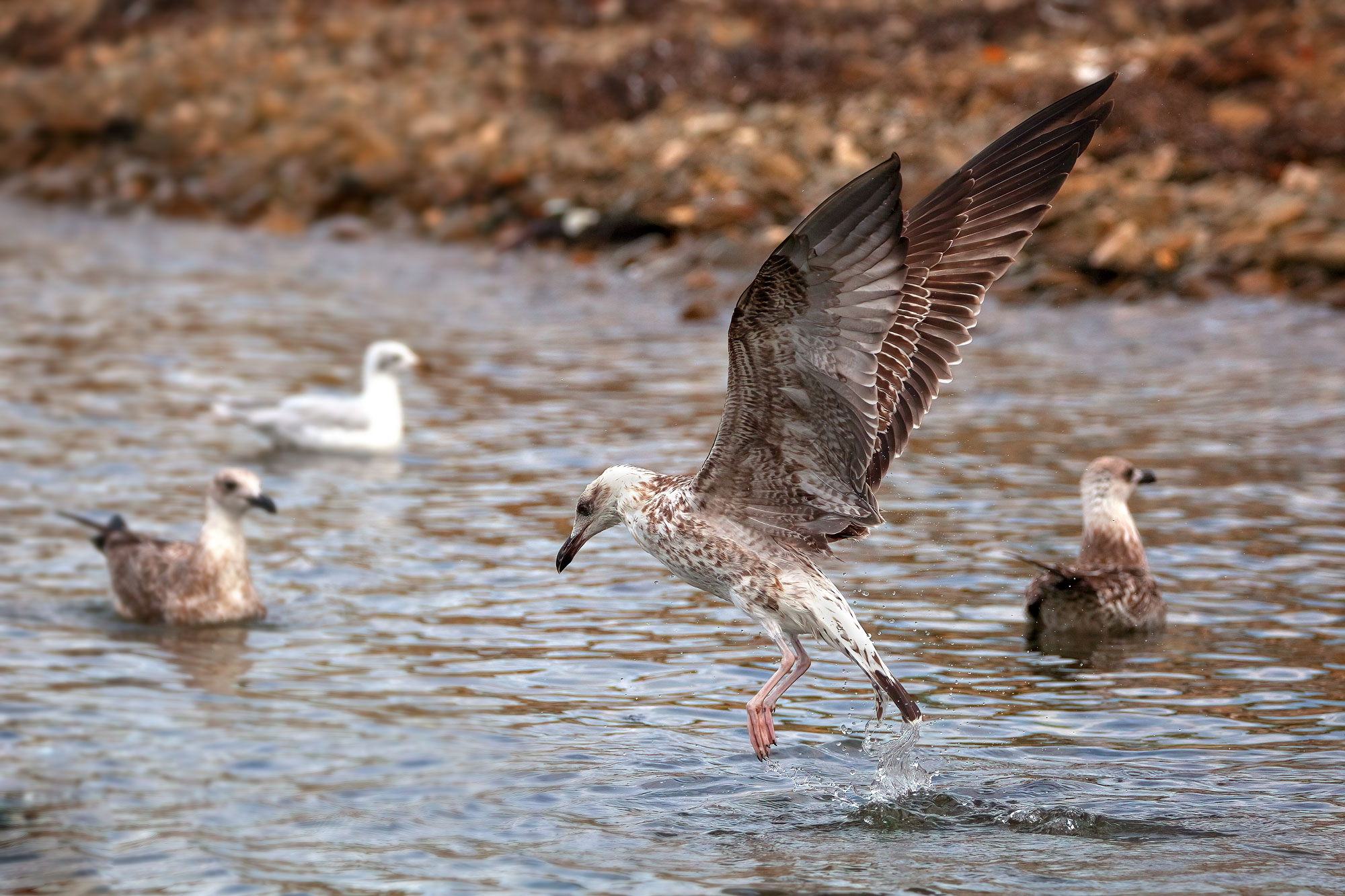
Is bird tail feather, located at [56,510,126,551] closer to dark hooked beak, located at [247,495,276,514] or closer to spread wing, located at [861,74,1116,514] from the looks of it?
dark hooked beak, located at [247,495,276,514]

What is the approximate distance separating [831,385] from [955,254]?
1399mm

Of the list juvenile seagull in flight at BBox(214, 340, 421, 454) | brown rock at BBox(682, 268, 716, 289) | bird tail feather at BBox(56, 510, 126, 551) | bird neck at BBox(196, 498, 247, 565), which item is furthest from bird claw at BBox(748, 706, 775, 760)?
brown rock at BBox(682, 268, 716, 289)

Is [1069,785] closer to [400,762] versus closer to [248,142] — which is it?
[400,762]

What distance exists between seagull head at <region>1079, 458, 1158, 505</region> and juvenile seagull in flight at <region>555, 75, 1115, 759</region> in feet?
6.89

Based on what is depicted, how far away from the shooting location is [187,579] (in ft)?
28.9

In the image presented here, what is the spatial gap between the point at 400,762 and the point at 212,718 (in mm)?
937

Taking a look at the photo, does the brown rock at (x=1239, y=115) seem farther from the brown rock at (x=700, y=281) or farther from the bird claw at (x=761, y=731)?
the bird claw at (x=761, y=731)

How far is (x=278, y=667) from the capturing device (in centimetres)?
805

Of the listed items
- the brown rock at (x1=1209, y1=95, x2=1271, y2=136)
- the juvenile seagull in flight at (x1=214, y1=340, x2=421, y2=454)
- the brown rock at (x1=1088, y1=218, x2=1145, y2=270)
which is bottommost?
the juvenile seagull in flight at (x1=214, y1=340, x2=421, y2=454)

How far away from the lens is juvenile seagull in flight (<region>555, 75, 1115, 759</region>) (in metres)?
5.76

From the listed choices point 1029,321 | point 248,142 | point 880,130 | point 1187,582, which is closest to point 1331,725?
point 1187,582

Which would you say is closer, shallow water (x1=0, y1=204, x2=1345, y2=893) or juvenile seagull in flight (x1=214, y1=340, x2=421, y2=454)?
shallow water (x1=0, y1=204, x2=1345, y2=893)

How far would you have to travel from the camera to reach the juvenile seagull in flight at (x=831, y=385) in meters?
5.76

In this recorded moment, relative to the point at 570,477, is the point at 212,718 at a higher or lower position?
lower
